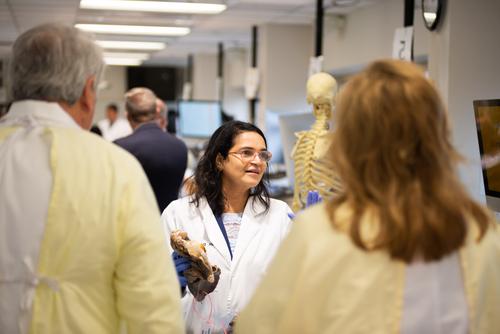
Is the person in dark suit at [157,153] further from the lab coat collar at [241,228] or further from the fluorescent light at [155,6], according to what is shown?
the fluorescent light at [155,6]

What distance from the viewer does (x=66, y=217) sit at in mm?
1566

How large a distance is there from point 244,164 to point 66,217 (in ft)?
3.78

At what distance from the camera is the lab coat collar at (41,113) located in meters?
1.60

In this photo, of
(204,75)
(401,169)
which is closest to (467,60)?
(401,169)

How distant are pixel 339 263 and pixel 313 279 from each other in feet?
0.19

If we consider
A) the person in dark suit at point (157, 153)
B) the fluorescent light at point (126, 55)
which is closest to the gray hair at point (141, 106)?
the person in dark suit at point (157, 153)

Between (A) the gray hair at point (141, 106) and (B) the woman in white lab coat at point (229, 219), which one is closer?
(B) the woman in white lab coat at point (229, 219)

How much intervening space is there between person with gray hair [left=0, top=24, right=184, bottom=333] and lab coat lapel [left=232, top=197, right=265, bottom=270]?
880 millimetres

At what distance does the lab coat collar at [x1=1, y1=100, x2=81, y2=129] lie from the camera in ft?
5.26

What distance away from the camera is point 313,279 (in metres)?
1.38

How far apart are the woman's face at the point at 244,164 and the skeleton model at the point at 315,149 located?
76 cm

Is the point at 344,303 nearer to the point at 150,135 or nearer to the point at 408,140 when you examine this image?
the point at 408,140

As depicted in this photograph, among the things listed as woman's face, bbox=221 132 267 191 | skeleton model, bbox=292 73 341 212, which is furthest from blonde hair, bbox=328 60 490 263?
skeleton model, bbox=292 73 341 212

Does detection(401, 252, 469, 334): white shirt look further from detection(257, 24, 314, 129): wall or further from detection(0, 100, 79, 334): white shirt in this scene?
detection(257, 24, 314, 129): wall
